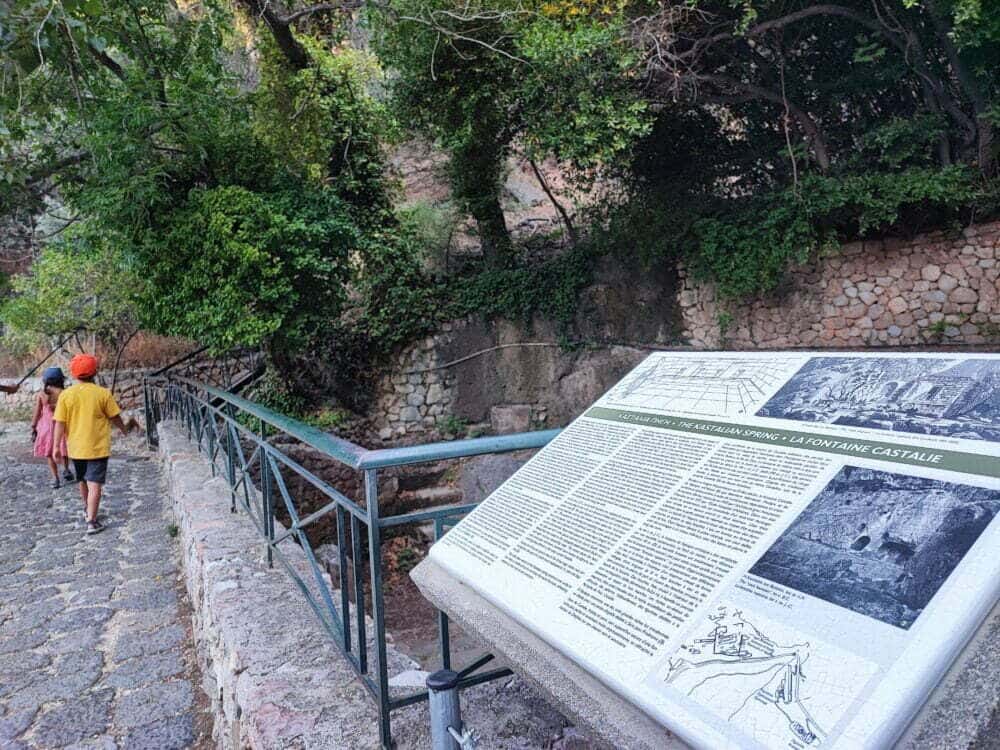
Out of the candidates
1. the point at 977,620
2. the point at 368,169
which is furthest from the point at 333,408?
the point at 977,620

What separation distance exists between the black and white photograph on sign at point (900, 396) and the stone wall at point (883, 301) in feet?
23.7

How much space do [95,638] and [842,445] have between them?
3596 mm

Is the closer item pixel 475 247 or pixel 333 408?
pixel 333 408

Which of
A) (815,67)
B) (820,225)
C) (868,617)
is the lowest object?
(868,617)

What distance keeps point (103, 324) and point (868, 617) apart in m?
14.8

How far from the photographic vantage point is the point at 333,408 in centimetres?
1125

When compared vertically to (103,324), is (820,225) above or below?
above

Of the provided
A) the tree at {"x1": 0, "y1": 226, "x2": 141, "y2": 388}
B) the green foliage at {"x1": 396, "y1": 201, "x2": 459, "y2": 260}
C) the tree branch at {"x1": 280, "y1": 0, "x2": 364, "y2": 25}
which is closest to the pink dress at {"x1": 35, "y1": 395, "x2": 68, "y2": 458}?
the tree at {"x1": 0, "y1": 226, "x2": 141, "y2": 388}

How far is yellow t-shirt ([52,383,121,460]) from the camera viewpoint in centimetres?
533

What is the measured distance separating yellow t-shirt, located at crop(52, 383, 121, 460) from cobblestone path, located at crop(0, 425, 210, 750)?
675mm

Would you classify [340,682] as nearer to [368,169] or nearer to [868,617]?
[868,617]

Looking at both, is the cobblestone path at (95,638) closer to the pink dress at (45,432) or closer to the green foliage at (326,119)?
the pink dress at (45,432)

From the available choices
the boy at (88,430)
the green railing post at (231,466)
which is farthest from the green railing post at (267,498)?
the boy at (88,430)

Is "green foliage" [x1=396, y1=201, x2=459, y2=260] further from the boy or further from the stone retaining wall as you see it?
the stone retaining wall
